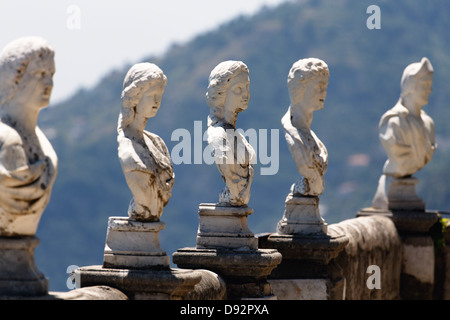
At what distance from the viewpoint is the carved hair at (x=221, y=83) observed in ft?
32.2

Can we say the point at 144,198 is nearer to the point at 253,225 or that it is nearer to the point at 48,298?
the point at 48,298

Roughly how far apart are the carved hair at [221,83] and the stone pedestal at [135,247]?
5.14ft

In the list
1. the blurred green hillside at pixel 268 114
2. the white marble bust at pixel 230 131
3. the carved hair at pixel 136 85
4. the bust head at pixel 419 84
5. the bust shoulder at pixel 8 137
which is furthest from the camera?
the blurred green hillside at pixel 268 114

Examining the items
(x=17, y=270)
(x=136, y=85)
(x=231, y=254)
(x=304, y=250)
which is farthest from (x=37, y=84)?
(x=304, y=250)

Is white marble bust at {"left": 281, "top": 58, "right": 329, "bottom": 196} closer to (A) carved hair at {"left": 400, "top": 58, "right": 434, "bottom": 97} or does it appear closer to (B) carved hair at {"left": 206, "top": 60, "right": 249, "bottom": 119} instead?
(B) carved hair at {"left": 206, "top": 60, "right": 249, "bottom": 119}

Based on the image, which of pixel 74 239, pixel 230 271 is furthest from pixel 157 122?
pixel 230 271

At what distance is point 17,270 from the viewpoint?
7.15 metres

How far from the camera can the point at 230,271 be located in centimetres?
982

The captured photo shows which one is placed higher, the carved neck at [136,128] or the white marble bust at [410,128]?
the white marble bust at [410,128]

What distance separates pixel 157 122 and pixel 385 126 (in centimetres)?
6241

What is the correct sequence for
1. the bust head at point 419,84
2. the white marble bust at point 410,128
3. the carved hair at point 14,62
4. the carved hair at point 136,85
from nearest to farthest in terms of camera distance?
the carved hair at point 14,62 < the carved hair at point 136,85 < the white marble bust at point 410,128 < the bust head at point 419,84

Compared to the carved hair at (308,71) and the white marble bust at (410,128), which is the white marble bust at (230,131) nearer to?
A: the carved hair at (308,71)

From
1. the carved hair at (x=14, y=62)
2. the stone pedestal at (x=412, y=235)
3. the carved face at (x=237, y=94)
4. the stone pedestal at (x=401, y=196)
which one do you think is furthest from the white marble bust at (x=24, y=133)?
the stone pedestal at (x=401, y=196)

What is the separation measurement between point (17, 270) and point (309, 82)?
181 inches
